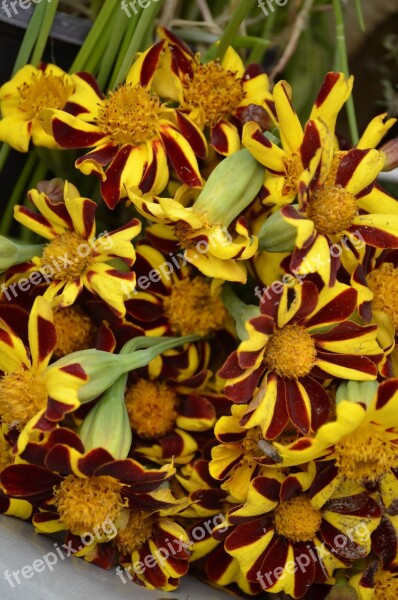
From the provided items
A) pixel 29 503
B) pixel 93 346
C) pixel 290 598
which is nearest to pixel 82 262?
pixel 93 346

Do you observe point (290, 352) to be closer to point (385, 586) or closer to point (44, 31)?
point (385, 586)

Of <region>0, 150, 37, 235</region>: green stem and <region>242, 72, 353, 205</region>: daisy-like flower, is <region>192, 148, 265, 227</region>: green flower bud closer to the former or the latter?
<region>242, 72, 353, 205</region>: daisy-like flower

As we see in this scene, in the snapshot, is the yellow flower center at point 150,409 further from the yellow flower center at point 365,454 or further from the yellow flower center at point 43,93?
the yellow flower center at point 43,93

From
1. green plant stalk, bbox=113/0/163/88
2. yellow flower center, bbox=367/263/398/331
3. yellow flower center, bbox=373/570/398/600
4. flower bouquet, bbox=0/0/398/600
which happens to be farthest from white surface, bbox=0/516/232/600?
green plant stalk, bbox=113/0/163/88

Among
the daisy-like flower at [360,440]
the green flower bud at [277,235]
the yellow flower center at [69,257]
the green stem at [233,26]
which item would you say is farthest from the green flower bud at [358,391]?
the green stem at [233,26]

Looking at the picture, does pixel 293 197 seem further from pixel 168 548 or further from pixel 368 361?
pixel 168 548

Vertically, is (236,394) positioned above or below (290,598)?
above
